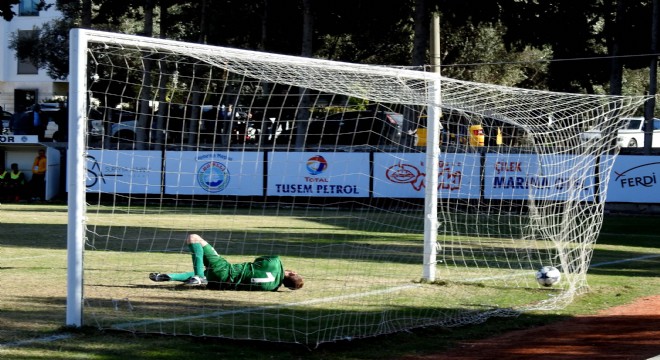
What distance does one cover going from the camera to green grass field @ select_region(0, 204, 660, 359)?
9062mm

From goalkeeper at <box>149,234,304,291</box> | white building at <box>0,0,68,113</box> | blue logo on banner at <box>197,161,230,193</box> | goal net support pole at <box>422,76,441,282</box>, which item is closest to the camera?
goalkeeper at <box>149,234,304,291</box>

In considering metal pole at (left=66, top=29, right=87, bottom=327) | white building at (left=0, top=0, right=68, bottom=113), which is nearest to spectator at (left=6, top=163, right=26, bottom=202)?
metal pole at (left=66, top=29, right=87, bottom=327)

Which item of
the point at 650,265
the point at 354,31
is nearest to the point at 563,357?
the point at 650,265

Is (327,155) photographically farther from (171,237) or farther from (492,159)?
(171,237)

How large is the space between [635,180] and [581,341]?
23008 millimetres

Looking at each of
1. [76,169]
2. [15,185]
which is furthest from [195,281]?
[15,185]

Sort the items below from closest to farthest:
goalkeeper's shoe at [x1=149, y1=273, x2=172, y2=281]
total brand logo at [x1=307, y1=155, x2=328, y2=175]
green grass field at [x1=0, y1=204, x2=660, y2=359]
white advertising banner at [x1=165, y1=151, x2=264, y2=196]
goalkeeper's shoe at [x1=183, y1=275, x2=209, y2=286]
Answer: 1. green grass field at [x1=0, y1=204, x2=660, y2=359]
2. goalkeeper's shoe at [x1=183, y1=275, x2=209, y2=286]
3. goalkeeper's shoe at [x1=149, y1=273, x2=172, y2=281]
4. white advertising banner at [x1=165, y1=151, x2=264, y2=196]
5. total brand logo at [x1=307, y1=155, x2=328, y2=175]

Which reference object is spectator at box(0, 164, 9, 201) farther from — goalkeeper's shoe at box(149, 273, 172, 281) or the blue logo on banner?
goalkeeper's shoe at box(149, 273, 172, 281)

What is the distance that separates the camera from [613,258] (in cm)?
1939

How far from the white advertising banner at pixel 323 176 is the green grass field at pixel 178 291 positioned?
23.0ft

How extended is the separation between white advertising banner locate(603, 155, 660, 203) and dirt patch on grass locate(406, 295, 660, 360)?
20.4 metres

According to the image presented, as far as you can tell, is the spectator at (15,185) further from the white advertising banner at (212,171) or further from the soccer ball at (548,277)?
the soccer ball at (548,277)

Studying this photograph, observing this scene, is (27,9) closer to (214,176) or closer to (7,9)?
(7,9)

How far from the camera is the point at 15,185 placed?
36625mm
